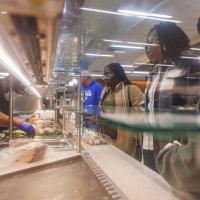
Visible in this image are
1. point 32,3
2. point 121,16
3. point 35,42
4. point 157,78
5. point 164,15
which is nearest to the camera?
point 32,3

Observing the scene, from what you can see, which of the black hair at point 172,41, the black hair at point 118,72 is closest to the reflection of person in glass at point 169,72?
the black hair at point 172,41

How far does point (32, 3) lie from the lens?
343 mm

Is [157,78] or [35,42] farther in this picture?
[157,78]

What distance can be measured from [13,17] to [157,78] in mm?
1123

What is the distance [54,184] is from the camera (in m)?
1.01

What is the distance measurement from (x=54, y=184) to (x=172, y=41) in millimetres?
1016

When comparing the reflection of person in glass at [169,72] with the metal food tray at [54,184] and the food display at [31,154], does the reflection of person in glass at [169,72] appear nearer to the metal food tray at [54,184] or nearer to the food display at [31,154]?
the metal food tray at [54,184]

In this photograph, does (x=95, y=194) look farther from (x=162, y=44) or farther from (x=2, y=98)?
(x=2, y=98)

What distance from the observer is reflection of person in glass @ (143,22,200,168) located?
113cm

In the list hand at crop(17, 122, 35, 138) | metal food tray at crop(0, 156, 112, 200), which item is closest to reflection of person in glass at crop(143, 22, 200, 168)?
metal food tray at crop(0, 156, 112, 200)

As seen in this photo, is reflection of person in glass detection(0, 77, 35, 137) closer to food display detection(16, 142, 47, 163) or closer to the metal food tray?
food display detection(16, 142, 47, 163)

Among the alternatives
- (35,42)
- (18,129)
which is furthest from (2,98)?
(35,42)

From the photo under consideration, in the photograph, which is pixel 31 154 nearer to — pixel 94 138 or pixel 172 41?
pixel 94 138

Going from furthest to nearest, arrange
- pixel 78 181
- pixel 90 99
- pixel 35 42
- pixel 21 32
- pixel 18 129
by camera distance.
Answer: pixel 90 99, pixel 18 129, pixel 78 181, pixel 35 42, pixel 21 32
